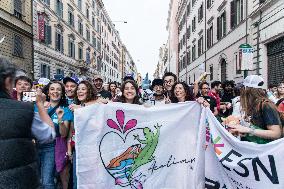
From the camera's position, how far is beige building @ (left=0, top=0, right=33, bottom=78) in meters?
22.0

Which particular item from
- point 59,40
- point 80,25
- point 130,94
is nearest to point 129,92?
point 130,94

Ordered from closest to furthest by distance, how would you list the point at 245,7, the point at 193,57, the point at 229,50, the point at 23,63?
the point at 245,7 → the point at 229,50 → the point at 23,63 → the point at 193,57

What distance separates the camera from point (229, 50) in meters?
22.7

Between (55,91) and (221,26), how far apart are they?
21017 mm

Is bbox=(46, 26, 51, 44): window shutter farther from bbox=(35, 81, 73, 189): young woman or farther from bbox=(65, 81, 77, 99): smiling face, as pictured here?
bbox=(35, 81, 73, 189): young woman

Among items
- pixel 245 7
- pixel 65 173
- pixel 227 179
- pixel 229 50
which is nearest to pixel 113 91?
pixel 65 173

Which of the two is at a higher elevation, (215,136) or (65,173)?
(215,136)

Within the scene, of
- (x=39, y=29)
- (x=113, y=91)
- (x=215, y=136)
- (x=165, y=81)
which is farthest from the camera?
(x=39, y=29)

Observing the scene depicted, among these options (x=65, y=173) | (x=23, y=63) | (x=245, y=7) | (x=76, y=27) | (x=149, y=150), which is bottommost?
(x=65, y=173)

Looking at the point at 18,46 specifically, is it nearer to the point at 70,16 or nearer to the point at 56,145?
the point at 70,16

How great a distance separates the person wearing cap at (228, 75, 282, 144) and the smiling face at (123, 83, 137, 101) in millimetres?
1843

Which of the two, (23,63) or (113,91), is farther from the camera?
(23,63)

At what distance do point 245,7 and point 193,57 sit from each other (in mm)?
20913

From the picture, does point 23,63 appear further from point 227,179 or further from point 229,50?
point 227,179
